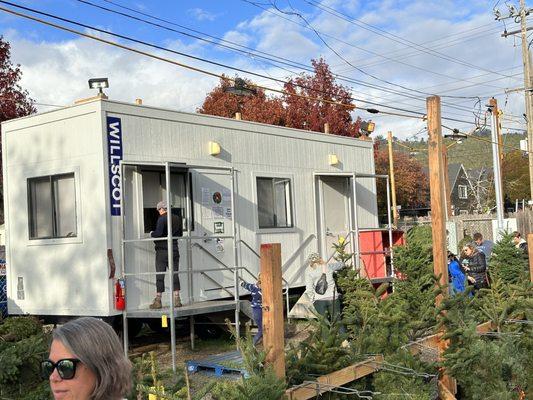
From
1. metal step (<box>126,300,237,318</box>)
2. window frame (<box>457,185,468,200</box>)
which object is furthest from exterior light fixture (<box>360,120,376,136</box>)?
window frame (<box>457,185,468,200</box>)

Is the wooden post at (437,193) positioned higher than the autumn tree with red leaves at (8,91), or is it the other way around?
the autumn tree with red leaves at (8,91)

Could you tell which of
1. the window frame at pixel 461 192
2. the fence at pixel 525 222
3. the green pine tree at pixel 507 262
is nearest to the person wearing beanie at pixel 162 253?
the green pine tree at pixel 507 262

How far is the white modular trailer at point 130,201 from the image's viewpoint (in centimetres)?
905

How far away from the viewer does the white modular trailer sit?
356 inches

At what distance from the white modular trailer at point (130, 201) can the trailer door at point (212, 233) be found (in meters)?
0.02

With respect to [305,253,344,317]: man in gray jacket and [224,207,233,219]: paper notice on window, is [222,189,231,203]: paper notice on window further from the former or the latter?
[305,253,344,317]: man in gray jacket

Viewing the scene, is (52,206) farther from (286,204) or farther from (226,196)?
(286,204)

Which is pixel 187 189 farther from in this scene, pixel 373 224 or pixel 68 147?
pixel 373 224

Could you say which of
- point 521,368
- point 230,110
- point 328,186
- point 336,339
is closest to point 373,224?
point 328,186

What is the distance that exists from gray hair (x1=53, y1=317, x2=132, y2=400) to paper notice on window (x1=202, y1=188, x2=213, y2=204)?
7648 millimetres

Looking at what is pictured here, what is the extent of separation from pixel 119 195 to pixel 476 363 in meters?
5.09

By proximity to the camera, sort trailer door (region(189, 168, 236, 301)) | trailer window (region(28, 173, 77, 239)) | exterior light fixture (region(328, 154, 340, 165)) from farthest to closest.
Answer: exterior light fixture (region(328, 154, 340, 165)) < trailer door (region(189, 168, 236, 301)) < trailer window (region(28, 173, 77, 239))

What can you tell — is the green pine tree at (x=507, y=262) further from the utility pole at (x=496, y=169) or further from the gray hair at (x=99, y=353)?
the gray hair at (x=99, y=353)

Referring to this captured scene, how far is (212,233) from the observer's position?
10.3 m
